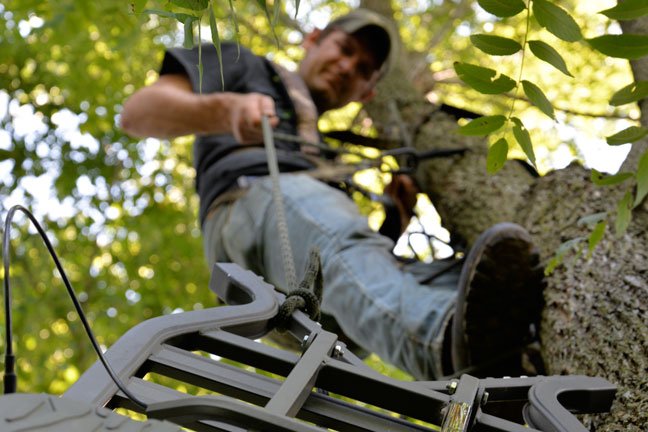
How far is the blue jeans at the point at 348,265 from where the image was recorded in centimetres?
238

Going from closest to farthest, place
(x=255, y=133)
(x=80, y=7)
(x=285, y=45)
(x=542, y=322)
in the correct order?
(x=542, y=322) < (x=255, y=133) < (x=80, y=7) < (x=285, y=45)

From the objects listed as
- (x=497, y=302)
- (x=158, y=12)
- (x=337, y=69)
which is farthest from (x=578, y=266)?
(x=337, y=69)

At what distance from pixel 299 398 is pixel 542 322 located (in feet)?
3.92

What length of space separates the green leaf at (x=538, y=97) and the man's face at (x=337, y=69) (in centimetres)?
242

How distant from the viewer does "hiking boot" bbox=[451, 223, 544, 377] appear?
2.15m

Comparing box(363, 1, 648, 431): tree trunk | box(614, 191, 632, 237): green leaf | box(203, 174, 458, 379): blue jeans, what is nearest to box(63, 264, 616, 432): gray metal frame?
box(363, 1, 648, 431): tree trunk

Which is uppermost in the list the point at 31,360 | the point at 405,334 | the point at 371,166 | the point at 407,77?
the point at 407,77

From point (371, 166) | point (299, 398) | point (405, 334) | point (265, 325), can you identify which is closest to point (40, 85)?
point (371, 166)

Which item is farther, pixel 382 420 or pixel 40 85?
pixel 40 85

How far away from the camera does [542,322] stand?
218 centimetres

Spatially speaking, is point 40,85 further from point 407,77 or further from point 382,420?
point 382,420

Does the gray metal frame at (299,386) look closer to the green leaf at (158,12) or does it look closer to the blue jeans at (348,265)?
the green leaf at (158,12)

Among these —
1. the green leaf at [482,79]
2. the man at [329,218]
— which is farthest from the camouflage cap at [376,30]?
the green leaf at [482,79]

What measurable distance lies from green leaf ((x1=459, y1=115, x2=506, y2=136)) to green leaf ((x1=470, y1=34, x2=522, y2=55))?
15 cm
